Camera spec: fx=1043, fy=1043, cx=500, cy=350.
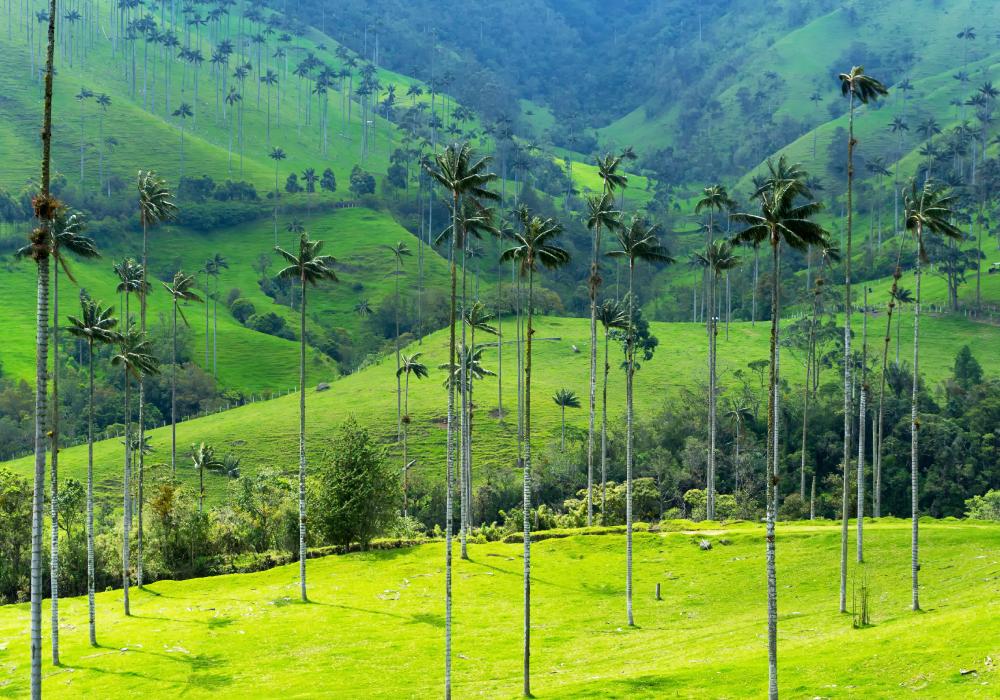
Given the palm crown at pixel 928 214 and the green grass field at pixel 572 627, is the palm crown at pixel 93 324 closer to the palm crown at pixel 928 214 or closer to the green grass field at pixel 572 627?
the green grass field at pixel 572 627

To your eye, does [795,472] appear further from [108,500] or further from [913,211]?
[108,500]

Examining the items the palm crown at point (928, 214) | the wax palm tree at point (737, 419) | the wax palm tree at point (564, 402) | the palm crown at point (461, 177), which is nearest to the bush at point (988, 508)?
the wax palm tree at point (737, 419)

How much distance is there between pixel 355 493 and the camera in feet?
325

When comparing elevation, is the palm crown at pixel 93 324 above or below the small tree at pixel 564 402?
above

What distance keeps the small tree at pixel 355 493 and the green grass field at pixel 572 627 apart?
343cm

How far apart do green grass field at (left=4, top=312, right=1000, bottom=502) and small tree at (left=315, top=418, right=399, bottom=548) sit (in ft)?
152

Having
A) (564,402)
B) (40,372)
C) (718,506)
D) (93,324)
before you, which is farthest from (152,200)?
(564,402)

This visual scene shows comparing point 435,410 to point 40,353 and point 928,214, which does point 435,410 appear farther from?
point 40,353

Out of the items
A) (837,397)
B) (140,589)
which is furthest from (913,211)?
(837,397)

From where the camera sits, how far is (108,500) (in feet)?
468

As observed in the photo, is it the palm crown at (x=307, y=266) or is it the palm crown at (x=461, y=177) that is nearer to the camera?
the palm crown at (x=461, y=177)

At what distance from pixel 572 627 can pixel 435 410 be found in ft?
341

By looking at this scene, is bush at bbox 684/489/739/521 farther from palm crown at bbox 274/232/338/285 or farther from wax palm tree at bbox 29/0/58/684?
wax palm tree at bbox 29/0/58/684

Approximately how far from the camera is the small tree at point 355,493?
9981cm
